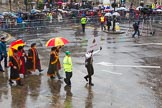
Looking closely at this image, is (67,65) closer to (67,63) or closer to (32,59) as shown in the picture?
(67,63)

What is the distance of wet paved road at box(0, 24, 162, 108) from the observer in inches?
541

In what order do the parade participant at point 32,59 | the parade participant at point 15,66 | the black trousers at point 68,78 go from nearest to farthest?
the parade participant at point 15,66 < the black trousers at point 68,78 < the parade participant at point 32,59

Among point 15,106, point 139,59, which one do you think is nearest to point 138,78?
point 139,59

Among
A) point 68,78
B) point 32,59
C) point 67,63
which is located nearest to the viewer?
point 67,63

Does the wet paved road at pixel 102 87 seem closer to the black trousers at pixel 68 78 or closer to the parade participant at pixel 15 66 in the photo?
the black trousers at pixel 68 78

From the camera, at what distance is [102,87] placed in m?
15.8

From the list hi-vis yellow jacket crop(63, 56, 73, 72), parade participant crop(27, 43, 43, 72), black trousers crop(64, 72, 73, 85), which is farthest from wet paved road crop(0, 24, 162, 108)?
hi-vis yellow jacket crop(63, 56, 73, 72)

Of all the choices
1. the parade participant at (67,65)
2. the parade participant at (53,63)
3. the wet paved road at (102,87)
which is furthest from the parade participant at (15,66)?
the parade participant at (67,65)

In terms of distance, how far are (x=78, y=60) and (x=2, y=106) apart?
879 cm

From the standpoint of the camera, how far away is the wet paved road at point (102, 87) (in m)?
13.8

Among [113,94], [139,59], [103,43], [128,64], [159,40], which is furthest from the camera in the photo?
[159,40]

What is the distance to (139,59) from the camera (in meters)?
22.1

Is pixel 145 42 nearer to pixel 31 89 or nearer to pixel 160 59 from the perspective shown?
pixel 160 59

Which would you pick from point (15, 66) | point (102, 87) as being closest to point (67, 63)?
point (102, 87)
